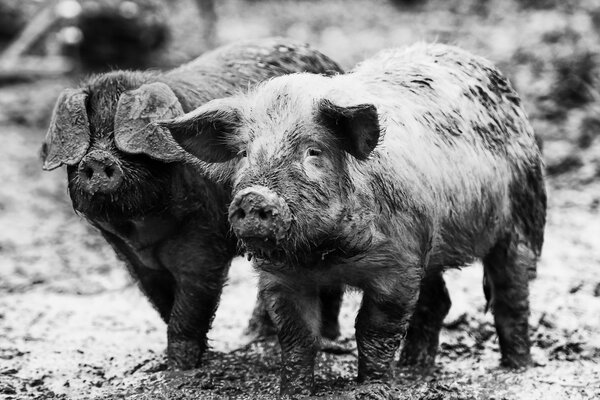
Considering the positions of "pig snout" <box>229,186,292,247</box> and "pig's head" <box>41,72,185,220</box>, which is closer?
"pig snout" <box>229,186,292,247</box>

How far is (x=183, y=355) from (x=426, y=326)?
60.2 inches

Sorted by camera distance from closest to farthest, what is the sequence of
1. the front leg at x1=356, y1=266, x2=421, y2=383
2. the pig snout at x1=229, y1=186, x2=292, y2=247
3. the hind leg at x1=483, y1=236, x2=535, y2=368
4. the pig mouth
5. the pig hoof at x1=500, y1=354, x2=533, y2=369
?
the pig snout at x1=229, y1=186, x2=292, y2=247, the pig mouth, the front leg at x1=356, y1=266, x2=421, y2=383, the hind leg at x1=483, y1=236, x2=535, y2=368, the pig hoof at x1=500, y1=354, x2=533, y2=369

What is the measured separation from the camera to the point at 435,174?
5406mm

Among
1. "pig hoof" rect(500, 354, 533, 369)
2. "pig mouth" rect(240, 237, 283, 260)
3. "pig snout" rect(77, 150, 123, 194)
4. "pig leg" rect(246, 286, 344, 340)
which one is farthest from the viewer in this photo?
"pig leg" rect(246, 286, 344, 340)

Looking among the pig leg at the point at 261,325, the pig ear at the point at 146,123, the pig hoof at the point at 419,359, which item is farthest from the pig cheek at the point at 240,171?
the pig leg at the point at 261,325

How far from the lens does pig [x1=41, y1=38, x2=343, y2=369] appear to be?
5.66m

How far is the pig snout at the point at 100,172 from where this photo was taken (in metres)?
5.56

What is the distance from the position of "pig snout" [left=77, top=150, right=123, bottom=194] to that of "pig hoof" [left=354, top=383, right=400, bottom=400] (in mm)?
1700

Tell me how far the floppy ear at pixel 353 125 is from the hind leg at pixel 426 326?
6.17 feet

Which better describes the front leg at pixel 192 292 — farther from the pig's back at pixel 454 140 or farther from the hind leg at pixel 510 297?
the hind leg at pixel 510 297

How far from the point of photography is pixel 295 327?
209 inches

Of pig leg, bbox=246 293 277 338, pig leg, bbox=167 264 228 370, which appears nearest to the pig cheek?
pig leg, bbox=167 264 228 370

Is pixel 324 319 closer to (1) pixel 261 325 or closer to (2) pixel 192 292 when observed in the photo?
(1) pixel 261 325

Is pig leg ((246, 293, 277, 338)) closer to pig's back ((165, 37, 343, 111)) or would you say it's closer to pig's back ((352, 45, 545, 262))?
pig's back ((165, 37, 343, 111))
